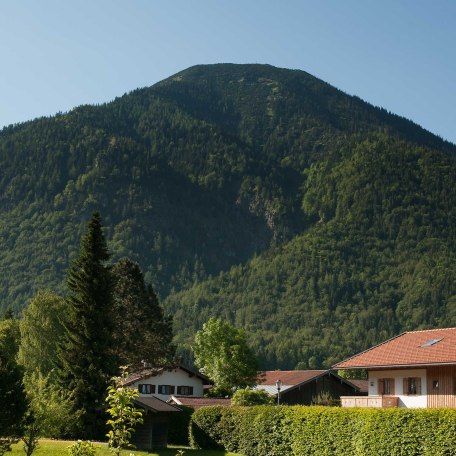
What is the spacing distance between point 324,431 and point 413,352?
7.62 m

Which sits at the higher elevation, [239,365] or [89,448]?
[239,365]

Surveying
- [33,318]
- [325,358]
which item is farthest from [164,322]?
[325,358]

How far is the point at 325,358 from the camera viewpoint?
18325 cm

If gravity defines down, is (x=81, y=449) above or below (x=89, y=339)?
below

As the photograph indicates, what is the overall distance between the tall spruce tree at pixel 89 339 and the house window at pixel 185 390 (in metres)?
21.6

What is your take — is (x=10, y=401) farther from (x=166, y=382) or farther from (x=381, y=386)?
(x=166, y=382)

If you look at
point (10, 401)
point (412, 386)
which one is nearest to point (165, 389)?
point (412, 386)

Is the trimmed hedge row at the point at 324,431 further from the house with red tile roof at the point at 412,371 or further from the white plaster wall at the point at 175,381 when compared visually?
the white plaster wall at the point at 175,381

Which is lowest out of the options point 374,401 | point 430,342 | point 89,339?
point 374,401

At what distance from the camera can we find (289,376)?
88.2 metres

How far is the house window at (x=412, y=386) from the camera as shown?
49.1m

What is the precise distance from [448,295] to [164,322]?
13312 cm

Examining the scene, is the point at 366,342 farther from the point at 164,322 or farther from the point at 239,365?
the point at 164,322

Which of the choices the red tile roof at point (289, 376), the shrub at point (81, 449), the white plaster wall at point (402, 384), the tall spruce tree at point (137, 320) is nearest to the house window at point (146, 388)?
the tall spruce tree at point (137, 320)
